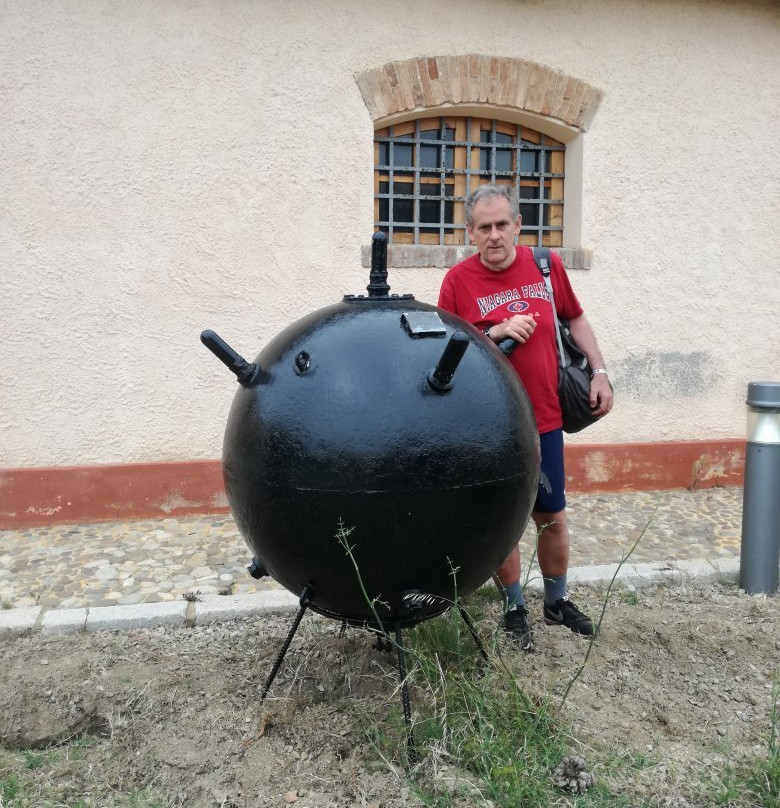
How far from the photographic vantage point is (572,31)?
5430 mm

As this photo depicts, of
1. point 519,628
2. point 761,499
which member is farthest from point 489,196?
point 761,499

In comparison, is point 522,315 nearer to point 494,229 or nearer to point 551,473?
point 494,229

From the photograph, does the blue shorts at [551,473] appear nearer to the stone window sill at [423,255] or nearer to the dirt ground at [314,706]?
the dirt ground at [314,706]

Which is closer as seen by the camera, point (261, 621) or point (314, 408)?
point (314, 408)

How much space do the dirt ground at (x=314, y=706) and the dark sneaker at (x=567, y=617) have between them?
0.04 metres

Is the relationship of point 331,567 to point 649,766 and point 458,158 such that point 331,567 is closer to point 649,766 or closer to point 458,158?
point 649,766

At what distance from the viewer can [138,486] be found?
201 inches

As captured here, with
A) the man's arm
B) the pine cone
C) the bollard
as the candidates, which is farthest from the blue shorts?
the bollard

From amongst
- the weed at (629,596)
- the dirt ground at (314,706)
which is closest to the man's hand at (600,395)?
the dirt ground at (314,706)

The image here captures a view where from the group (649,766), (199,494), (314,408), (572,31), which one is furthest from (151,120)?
(649,766)

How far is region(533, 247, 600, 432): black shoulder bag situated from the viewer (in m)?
3.06

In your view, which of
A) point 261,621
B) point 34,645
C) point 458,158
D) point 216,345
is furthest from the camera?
point 458,158

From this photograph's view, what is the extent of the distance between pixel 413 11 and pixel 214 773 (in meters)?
5.00

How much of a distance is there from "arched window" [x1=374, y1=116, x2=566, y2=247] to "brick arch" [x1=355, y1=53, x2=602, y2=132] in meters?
0.27
